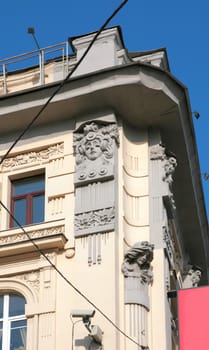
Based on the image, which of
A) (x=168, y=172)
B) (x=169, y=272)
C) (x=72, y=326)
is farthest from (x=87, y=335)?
(x=168, y=172)

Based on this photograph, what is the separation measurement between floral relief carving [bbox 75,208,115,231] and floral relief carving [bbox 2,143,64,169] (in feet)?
7.40

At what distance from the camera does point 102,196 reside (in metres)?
22.7

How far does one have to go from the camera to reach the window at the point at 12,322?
21.8 m

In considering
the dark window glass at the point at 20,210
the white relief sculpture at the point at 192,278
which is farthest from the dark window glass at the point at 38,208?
the white relief sculpture at the point at 192,278

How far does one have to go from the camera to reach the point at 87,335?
818 inches

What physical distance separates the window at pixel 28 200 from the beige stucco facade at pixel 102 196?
0.64ft

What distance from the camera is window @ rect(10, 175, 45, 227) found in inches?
933

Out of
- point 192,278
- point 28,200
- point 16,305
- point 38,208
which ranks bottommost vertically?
point 16,305

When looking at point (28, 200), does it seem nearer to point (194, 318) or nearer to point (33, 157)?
point (33, 157)

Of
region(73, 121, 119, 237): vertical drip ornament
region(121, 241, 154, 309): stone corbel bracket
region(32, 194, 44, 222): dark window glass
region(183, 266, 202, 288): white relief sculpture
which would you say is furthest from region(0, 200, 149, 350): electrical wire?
region(183, 266, 202, 288): white relief sculpture

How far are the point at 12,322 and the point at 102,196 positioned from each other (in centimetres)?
356

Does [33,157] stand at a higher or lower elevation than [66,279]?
higher

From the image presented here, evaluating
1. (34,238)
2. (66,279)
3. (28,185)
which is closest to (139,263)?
(66,279)

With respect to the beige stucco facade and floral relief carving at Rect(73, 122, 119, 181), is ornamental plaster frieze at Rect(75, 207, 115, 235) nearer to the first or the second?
the beige stucco facade
